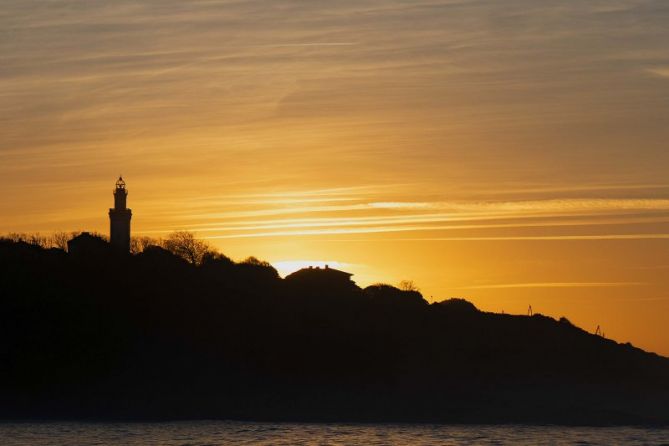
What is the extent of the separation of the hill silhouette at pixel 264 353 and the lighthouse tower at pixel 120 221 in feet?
9.08

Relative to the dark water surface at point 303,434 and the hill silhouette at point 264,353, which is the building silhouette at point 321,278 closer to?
the hill silhouette at point 264,353

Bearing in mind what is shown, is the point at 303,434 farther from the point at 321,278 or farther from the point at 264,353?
the point at 321,278

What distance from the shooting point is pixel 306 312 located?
171 meters

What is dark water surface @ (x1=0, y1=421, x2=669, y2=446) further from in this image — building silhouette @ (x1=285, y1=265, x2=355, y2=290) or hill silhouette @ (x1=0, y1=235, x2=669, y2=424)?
building silhouette @ (x1=285, y1=265, x2=355, y2=290)

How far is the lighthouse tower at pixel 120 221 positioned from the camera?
552ft

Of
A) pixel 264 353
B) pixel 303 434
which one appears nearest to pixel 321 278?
pixel 264 353

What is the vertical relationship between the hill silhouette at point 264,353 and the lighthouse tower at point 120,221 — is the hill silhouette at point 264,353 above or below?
below

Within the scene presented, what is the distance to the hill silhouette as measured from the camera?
502ft

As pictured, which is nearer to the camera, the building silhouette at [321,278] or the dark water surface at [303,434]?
the dark water surface at [303,434]

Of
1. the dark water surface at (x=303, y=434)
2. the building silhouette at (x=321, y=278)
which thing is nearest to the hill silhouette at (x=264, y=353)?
the building silhouette at (x=321, y=278)

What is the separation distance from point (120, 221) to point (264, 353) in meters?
26.0

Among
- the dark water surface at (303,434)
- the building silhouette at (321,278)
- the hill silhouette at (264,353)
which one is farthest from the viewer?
the building silhouette at (321,278)

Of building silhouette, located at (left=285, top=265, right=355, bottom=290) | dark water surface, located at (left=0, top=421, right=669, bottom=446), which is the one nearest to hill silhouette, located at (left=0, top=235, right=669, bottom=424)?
building silhouette, located at (left=285, top=265, right=355, bottom=290)

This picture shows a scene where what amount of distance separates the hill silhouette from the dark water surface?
34.6 feet
